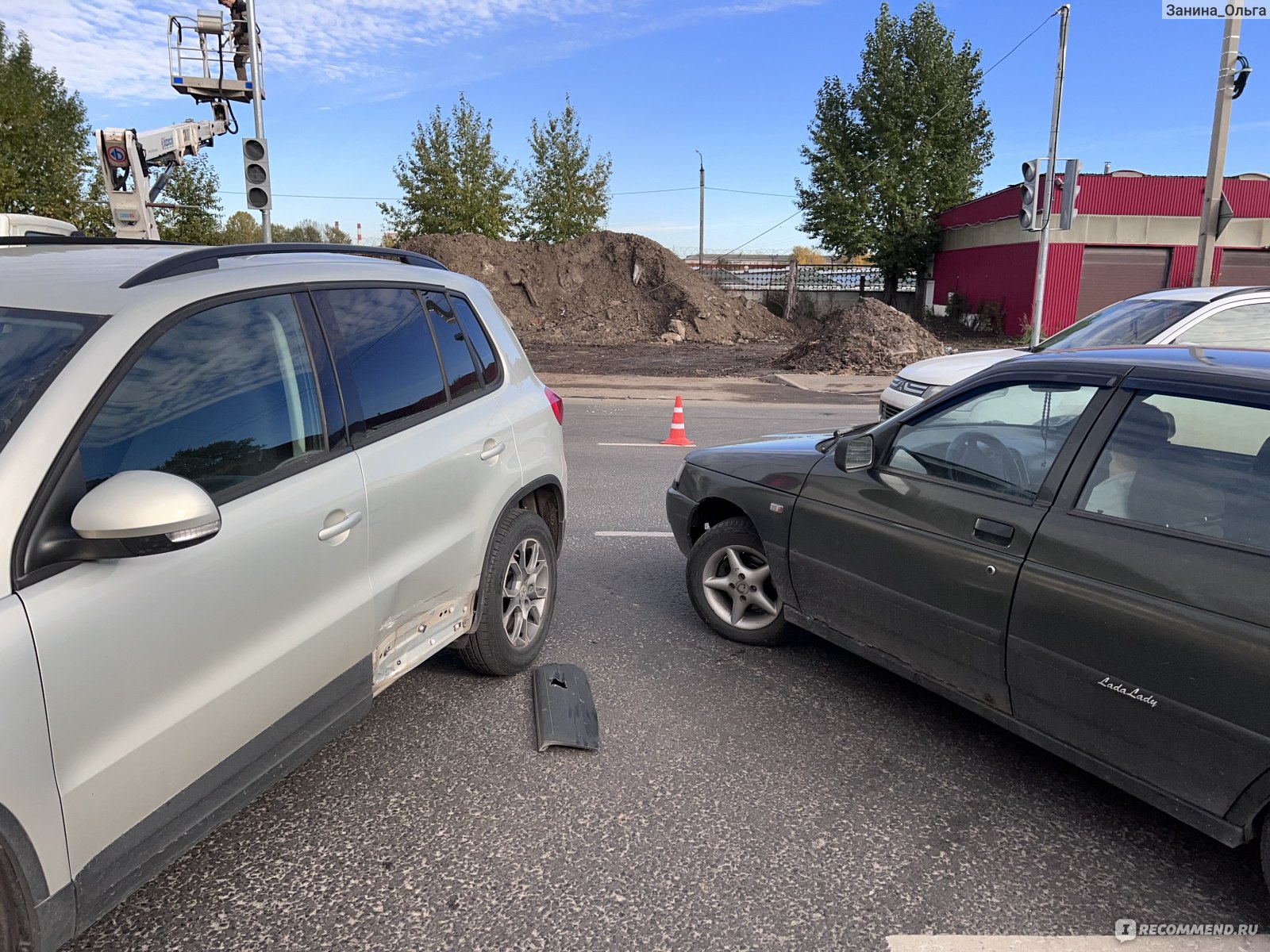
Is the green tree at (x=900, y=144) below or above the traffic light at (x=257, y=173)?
above

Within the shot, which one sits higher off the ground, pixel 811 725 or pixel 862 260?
pixel 862 260

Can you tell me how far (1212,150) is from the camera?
1365 cm

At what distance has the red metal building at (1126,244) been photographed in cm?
2950

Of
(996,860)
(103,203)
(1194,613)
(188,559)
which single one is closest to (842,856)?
(996,860)

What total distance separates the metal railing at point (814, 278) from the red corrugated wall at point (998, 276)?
381 cm

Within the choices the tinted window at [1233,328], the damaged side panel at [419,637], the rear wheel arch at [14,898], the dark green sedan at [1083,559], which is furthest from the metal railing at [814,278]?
the rear wheel arch at [14,898]

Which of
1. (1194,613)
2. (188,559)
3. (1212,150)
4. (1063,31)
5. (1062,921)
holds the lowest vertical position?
(1062,921)

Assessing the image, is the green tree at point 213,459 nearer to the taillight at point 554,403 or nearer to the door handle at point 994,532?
the taillight at point 554,403

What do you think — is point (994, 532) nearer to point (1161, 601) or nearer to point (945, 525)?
point (945, 525)

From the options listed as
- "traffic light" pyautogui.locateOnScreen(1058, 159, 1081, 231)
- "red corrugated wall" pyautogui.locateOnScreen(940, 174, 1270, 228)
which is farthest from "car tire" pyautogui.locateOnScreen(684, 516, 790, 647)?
"red corrugated wall" pyautogui.locateOnScreen(940, 174, 1270, 228)

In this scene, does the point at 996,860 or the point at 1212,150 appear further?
the point at 1212,150

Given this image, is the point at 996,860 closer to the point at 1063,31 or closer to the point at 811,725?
the point at 811,725

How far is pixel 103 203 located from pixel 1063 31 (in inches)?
1192

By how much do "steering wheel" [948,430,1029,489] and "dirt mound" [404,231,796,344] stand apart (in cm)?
2833
